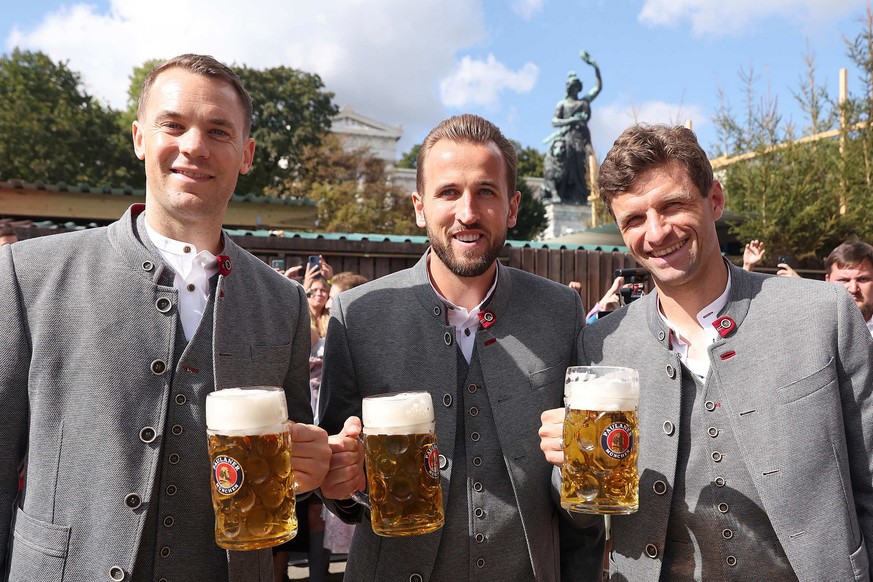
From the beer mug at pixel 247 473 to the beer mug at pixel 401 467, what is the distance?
9.6 inches

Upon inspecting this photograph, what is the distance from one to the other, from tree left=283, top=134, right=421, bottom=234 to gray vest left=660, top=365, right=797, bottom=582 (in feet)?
59.8

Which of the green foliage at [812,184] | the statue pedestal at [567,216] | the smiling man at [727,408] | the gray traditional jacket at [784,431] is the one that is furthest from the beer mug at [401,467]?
the statue pedestal at [567,216]

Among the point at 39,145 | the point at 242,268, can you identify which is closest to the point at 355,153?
the point at 39,145

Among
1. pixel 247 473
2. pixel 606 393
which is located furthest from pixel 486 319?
pixel 247 473

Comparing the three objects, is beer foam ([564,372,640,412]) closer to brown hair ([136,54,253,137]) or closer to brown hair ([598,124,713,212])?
brown hair ([598,124,713,212])

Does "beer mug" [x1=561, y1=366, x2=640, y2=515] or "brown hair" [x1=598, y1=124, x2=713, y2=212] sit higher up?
"brown hair" [x1=598, y1=124, x2=713, y2=212]

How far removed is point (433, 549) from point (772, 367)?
1.07 meters

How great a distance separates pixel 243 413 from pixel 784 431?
4.48 ft

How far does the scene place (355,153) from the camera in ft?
78.6

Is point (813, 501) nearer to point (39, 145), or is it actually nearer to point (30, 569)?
point (30, 569)

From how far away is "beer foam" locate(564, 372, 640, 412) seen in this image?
1.63m

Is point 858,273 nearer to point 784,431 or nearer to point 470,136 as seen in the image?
point 784,431

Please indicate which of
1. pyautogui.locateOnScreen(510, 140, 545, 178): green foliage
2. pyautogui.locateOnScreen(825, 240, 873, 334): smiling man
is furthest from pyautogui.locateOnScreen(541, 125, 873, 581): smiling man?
pyautogui.locateOnScreen(510, 140, 545, 178): green foliage

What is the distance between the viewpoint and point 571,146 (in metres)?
27.1
